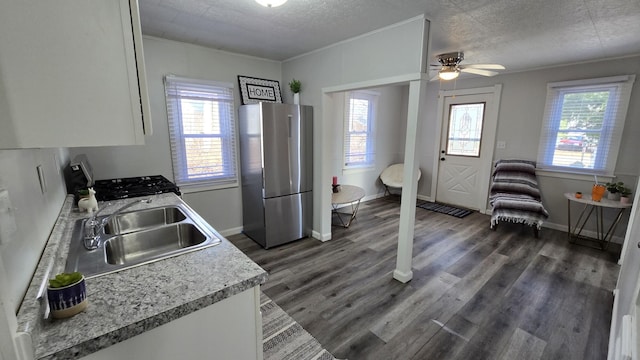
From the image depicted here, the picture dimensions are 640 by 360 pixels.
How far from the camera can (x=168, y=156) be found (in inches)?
123

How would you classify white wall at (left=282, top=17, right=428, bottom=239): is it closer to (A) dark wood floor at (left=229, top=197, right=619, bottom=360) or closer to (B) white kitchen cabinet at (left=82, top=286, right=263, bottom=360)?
(A) dark wood floor at (left=229, top=197, right=619, bottom=360)

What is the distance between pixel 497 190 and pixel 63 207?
16.9ft

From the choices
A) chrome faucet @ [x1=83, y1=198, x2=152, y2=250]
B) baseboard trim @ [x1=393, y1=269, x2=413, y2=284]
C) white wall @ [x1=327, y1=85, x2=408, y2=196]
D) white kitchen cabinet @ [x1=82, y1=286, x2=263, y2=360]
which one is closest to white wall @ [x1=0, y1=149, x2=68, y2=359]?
chrome faucet @ [x1=83, y1=198, x2=152, y2=250]

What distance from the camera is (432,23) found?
2340 mm

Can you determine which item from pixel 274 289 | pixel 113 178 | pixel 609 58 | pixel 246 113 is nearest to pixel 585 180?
pixel 609 58

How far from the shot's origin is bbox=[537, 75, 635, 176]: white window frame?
3.39 m

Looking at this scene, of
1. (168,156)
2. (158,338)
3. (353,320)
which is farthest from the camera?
(168,156)

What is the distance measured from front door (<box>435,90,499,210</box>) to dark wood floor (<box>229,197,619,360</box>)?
50.4 inches

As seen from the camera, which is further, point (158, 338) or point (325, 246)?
point (325, 246)

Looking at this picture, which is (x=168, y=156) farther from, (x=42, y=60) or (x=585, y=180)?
(x=585, y=180)

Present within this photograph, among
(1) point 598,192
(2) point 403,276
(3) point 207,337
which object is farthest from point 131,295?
(1) point 598,192

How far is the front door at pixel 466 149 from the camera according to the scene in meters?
4.63

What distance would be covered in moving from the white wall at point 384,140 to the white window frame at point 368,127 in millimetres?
80

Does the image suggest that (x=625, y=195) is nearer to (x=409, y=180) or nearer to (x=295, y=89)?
(x=409, y=180)
